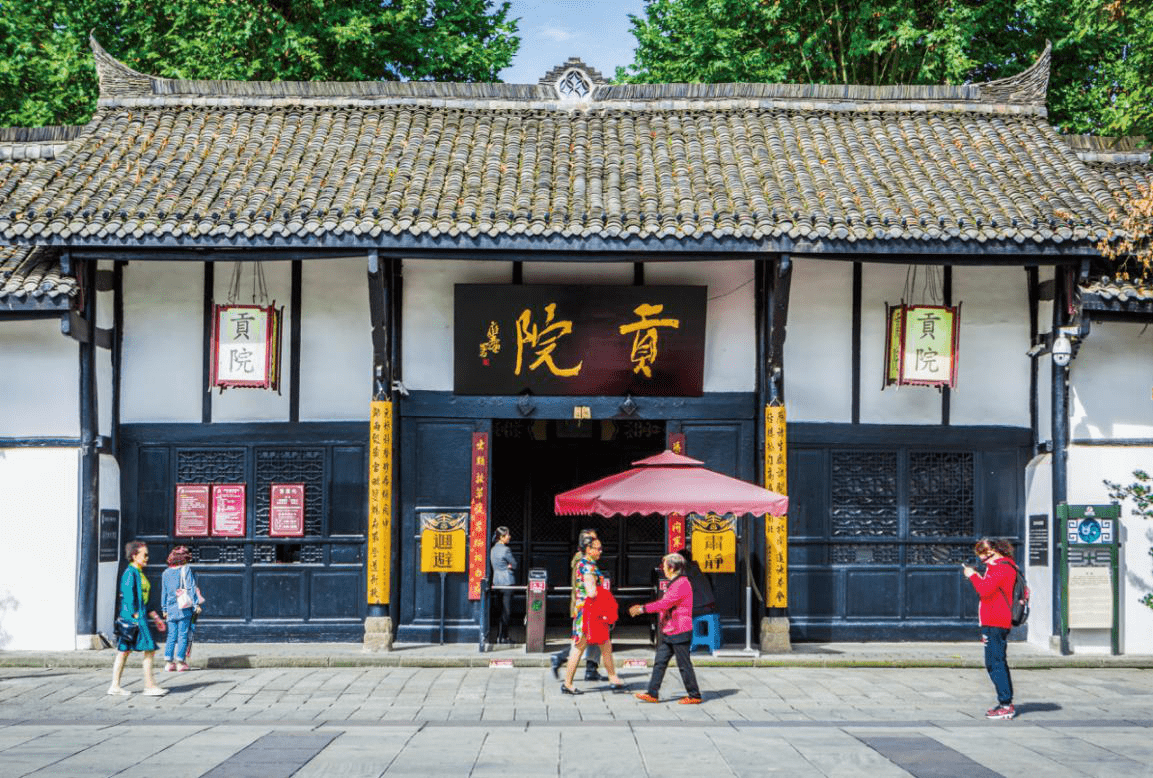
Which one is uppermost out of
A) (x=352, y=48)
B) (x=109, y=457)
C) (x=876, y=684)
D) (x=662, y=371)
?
(x=352, y=48)

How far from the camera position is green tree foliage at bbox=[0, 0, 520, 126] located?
82.9 feet

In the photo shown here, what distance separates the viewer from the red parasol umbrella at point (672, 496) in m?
15.4

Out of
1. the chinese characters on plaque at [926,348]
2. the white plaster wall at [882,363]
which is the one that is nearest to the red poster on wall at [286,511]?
the white plaster wall at [882,363]

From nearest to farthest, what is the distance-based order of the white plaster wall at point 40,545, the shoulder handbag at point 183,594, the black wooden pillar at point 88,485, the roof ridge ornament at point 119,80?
the shoulder handbag at point 183,594 < the black wooden pillar at point 88,485 < the white plaster wall at point 40,545 < the roof ridge ornament at point 119,80

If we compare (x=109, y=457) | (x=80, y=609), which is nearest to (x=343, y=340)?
(x=109, y=457)

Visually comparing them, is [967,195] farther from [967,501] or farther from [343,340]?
[343,340]

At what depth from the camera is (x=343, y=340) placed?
17.9 m

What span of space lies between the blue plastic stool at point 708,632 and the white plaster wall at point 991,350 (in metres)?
4.31

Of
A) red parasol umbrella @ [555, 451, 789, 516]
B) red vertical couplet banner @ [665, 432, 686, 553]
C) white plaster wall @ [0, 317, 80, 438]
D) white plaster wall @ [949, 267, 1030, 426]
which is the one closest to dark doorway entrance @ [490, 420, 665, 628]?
red vertical couplet banner @ [665, 432, 686, 553]

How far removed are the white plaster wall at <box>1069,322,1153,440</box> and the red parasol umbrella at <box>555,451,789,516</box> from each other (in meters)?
4.53

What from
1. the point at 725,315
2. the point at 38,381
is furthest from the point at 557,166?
the point at 38,381

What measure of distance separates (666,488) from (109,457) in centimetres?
739

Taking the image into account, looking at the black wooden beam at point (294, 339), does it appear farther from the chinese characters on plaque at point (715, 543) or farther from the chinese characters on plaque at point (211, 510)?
the chinese characters on plaque at point (715, 543)

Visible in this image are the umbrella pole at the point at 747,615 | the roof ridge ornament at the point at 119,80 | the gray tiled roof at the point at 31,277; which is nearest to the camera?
the umbrella pole at the point at 747,615
